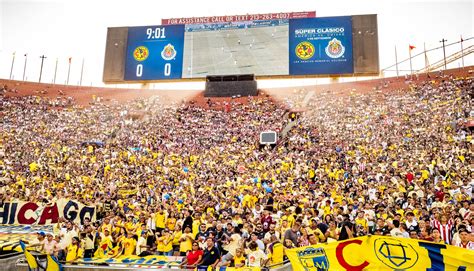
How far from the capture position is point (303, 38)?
33.2 m

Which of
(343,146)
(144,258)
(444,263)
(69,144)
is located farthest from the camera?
(69,144)

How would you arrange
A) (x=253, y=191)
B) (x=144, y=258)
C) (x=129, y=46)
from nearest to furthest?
(x=144, y=258), (x=253, y=191), (x=129, y=46)

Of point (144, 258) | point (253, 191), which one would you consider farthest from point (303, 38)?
point (144, 258)

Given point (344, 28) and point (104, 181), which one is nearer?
point (104, 181)

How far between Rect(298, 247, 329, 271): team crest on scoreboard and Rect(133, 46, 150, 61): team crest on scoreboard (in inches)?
1252

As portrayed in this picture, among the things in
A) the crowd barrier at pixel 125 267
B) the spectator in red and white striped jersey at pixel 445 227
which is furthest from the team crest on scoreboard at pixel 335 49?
the crowd barrier at pixel 125 267

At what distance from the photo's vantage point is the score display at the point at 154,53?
115ft

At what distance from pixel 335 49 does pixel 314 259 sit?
28387mm

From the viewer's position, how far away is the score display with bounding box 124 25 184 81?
35.0m

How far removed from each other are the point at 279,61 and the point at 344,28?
633 cm

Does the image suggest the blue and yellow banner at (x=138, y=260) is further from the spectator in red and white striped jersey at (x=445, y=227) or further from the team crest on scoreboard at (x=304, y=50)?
the team crest on scoreboard at (x=304, y=50)

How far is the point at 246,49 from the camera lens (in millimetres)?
34000

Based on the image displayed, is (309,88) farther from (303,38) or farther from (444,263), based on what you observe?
(444,263)

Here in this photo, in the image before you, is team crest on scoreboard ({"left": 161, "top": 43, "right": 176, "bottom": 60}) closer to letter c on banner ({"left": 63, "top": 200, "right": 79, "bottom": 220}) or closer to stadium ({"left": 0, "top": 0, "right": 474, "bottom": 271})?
stadium ({"left": 0, "top": 0, "right": 474, "bottom": 271})
